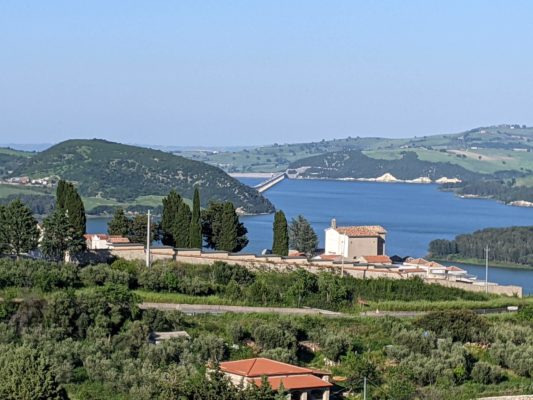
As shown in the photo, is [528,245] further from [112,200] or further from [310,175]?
[310,175]

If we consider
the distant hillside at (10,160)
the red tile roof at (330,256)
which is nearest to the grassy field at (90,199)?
the distant hillside at (10,160)

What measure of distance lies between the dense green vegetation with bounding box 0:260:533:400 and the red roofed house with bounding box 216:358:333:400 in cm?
57

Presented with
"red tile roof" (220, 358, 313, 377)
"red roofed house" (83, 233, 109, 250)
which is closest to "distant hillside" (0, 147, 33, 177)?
"red roofed house" (83, 233, 109, 250)

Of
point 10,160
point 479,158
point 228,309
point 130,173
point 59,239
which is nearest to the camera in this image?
point 228,309

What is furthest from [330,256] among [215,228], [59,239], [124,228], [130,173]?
[130,173]

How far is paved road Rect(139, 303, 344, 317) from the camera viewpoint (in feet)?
79.8

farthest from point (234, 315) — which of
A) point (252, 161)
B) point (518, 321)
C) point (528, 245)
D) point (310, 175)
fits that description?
point (252, 161)

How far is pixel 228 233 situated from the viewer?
104 feet

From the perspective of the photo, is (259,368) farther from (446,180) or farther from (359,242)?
(446,180)

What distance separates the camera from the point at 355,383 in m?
20.4

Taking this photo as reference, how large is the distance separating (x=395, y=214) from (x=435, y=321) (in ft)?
233

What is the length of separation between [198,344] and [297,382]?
2.69 metres

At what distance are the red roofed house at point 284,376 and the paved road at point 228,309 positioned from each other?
4.36 metres

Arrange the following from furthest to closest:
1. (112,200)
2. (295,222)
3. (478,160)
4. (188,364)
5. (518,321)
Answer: (478,160)
(112,200)
(295,222)
(518,321)
(188,364)
